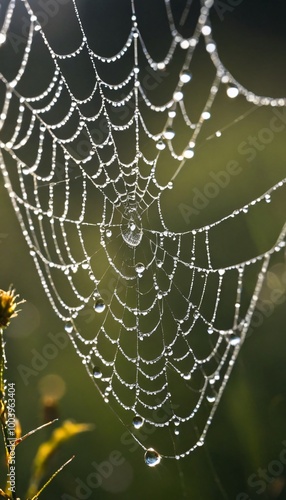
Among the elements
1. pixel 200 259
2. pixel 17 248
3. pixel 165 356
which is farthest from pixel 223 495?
pixel 17 248

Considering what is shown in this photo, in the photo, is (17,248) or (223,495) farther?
(17,248)

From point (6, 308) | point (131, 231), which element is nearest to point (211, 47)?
point (6, 308)

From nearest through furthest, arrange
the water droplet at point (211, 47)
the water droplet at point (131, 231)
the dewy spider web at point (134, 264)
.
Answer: the water droplet at point (211, 47), the water droplet at point (131, 231), the dewy spider web at point (134, 264)

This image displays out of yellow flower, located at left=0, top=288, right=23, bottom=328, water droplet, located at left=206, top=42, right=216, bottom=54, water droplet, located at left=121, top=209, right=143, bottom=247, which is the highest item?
water droplet, located at left=121, top=209, right=143, bottom=247

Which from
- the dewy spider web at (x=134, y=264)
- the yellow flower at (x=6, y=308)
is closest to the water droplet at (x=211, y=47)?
the yellow flower at (x=6, y=308)

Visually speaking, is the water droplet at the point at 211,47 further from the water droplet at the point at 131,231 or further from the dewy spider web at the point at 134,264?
the water droplet at the point at 131,231

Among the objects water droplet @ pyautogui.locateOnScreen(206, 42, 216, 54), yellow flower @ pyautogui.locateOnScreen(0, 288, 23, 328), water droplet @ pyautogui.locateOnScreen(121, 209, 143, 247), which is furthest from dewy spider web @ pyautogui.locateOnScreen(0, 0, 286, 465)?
yellow flower @ pyautogui.locateOnScreen(0, 288, 23, 328)

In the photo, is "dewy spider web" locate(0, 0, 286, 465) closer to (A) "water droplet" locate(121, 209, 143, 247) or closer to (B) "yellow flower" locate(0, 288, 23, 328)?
(A) "water droplet" locate(121, 209, 143, 247)

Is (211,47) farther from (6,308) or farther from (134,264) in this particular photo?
(134,264)

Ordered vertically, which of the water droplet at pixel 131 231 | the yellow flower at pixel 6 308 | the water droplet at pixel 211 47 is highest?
the water droplet at pixel 131 231

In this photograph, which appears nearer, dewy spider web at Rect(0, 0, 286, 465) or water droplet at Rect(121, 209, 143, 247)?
water droplet at Rect(121, 209, 143, 247)

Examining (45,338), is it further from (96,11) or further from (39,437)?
(96,11)
